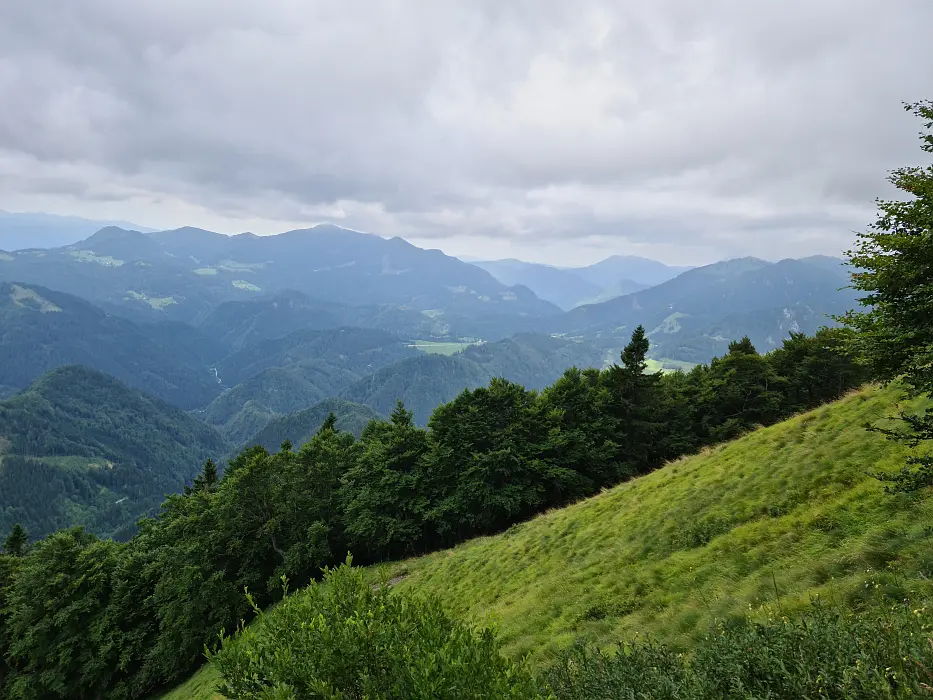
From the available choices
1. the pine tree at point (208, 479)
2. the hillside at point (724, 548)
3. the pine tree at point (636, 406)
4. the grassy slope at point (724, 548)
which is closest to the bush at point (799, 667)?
the hillside at point (724, 548)

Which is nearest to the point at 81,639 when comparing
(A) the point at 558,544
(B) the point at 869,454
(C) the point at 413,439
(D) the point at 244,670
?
(C) the point at 413,439

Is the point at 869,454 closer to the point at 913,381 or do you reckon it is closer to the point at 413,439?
the point at 913,381

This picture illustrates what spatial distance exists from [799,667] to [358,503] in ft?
140

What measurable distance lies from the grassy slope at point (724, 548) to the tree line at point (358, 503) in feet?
55.1

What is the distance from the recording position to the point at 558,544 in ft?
78.7

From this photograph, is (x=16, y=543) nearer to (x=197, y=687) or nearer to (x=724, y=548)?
(x=197, y=687)

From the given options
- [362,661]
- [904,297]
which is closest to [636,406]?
[904,297]

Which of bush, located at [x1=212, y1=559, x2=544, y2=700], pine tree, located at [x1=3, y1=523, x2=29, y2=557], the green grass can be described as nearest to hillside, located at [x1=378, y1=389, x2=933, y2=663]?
bush, located at [x1=212, y1=559, x2=544, y2=700]

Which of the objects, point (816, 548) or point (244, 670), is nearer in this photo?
point (244, 670)

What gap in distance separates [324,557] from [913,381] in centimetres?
4567

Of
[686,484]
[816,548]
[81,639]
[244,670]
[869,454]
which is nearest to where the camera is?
[244,670]

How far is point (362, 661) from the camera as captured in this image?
7.29 meters

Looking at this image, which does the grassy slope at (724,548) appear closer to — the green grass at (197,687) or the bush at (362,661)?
the bush at (362,661)

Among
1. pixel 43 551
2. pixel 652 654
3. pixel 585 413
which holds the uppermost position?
pixel 652 654
